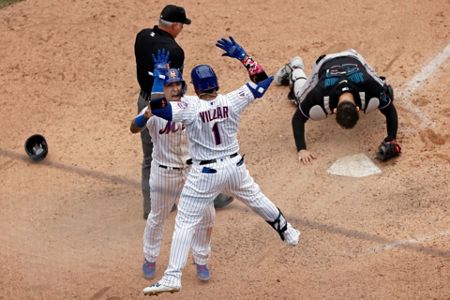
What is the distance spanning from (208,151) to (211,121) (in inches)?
10.8

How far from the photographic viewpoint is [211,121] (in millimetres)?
6621

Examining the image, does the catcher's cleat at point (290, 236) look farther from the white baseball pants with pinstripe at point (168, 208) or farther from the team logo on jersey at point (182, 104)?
the team logo on jersey at point (182, 104)

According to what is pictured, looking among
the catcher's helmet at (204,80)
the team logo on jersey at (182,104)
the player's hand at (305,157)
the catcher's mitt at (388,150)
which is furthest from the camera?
the player's hand at (305,157)

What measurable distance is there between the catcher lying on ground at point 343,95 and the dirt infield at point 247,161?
0.28m

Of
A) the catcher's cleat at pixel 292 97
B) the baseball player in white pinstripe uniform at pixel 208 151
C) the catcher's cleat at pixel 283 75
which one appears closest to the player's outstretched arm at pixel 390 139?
the catcher's cleat at pixel 292 97

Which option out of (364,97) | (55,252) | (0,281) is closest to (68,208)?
(55,252)

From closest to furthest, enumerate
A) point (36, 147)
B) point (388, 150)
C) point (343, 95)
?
point (343, 95)
point (388, 150)
point (36, 147)

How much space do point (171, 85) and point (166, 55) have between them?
0.84 ft

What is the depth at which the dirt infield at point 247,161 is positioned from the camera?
768 centimetres

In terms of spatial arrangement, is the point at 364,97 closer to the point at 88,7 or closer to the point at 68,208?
the point at 68,208

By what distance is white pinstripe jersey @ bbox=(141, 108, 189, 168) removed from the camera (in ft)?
23.4

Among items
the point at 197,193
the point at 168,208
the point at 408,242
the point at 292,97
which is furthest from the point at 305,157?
the point at 197,193

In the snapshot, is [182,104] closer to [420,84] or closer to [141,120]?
[141,120]

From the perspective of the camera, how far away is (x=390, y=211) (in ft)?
27.0
